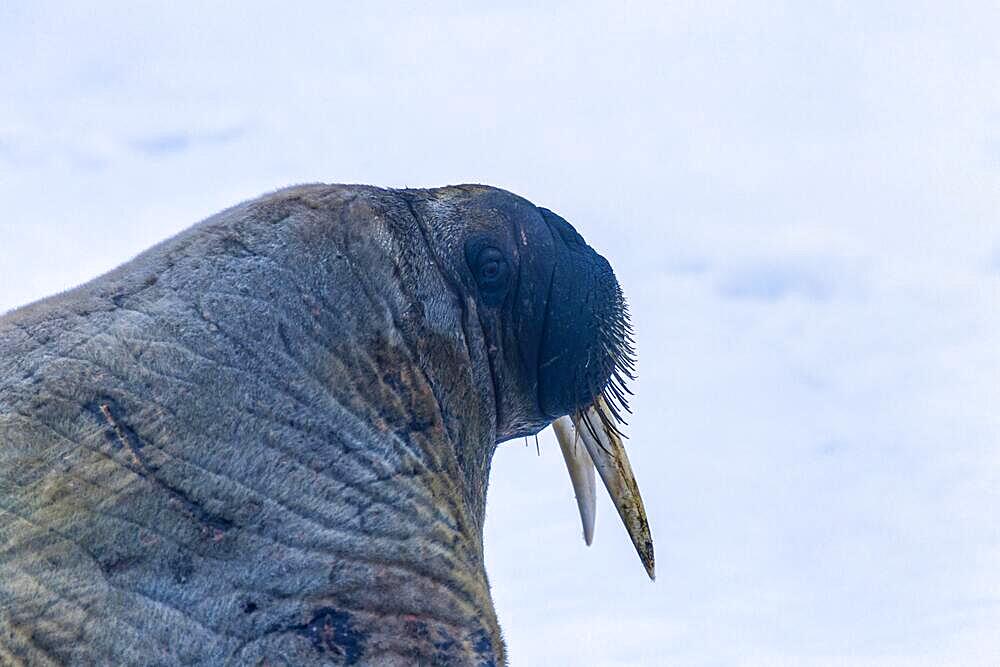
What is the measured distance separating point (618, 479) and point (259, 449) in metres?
2.53

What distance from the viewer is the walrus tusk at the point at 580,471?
7.67m

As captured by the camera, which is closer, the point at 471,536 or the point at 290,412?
the point at 290,412

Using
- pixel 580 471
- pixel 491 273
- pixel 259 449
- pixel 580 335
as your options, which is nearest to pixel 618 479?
pixel 580 471

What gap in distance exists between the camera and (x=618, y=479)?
7.54 meters

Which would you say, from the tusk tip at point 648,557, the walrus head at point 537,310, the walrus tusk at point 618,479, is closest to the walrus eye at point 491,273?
the walrus head at point 537,310

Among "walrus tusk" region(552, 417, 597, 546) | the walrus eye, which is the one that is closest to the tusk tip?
"walrus tusk" region(552, 417, 597, 546)

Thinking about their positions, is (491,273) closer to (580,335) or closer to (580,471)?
(580,335)

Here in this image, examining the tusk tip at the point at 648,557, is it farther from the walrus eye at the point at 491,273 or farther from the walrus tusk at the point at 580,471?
the walrus eye at the point at 491,273

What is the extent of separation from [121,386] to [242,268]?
0.71m

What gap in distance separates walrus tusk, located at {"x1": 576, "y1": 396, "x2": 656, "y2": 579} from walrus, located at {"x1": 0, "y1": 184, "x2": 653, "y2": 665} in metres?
0.98

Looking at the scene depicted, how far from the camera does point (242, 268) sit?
5812mm

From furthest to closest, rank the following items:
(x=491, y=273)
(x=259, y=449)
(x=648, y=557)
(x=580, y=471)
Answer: (x=580, y=471) < (x=648, y=557) < (x=491, y=273) < (x=259, y=449)

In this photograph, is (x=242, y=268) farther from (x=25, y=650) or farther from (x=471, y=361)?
(x=25, y=650)

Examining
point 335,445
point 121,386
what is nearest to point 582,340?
point 335,445
